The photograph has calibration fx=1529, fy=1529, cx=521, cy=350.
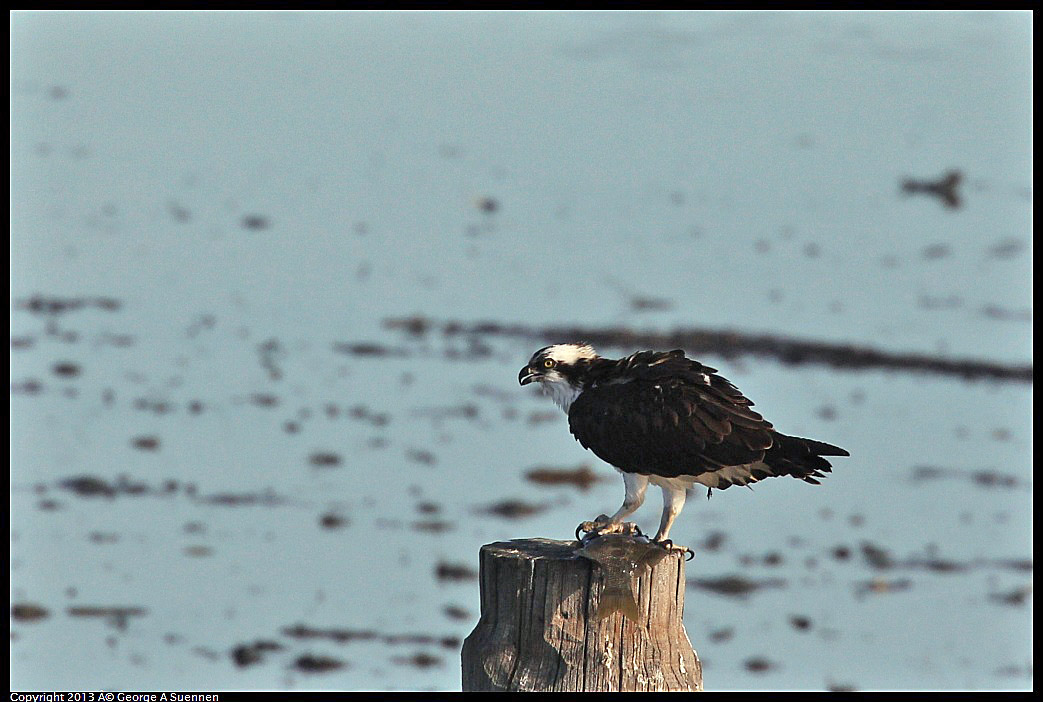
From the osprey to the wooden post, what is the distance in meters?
0.63

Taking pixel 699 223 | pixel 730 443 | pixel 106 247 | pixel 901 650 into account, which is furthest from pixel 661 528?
pixel 699 223

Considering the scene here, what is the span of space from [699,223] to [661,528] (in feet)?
50.5

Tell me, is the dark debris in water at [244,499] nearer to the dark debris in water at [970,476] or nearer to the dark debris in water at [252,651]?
the dark debris in water at [252,651]

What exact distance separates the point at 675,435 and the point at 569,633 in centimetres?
107

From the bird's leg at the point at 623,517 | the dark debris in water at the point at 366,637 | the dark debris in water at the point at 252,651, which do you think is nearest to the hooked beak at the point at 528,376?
the bird's leg at the point at 623,517

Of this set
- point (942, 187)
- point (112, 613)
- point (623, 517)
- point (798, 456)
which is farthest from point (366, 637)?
point (942, 187)

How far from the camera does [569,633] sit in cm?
465

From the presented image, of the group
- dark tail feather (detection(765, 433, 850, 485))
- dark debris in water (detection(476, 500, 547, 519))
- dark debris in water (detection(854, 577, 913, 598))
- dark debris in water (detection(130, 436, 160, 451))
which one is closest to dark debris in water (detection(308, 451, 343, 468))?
dark debris in water (detection(130, 436, 160, 451))

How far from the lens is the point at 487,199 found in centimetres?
2086

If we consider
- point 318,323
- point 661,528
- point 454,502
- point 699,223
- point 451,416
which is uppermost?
point 699,223

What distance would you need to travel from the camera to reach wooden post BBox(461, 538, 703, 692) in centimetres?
462

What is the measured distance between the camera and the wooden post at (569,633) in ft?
15.1

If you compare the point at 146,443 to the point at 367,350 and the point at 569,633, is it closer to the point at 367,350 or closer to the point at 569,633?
the point at 367,350
